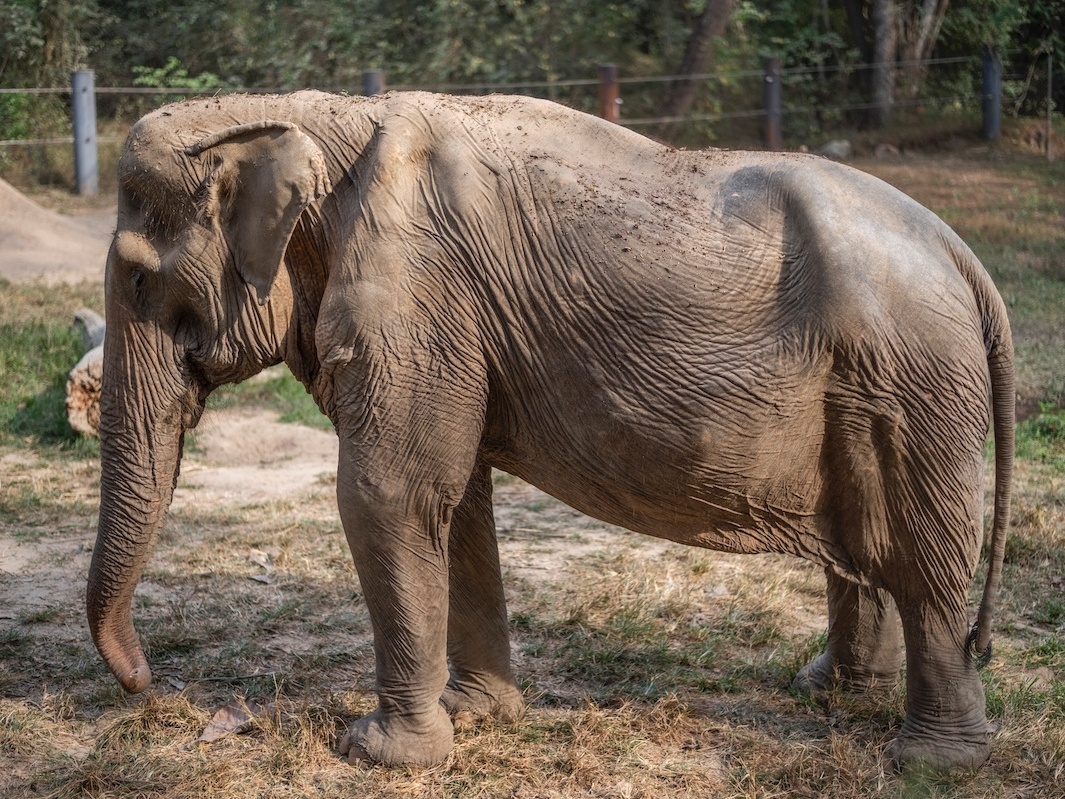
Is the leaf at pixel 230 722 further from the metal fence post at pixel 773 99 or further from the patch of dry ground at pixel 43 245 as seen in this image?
the metal fence post at pixel 773 99

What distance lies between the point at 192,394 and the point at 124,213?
0.59 meters

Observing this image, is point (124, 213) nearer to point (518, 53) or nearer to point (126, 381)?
point (126, 381)

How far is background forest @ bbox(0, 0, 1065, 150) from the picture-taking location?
18.2 m

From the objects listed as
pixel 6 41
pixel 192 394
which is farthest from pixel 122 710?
pixel 6 41

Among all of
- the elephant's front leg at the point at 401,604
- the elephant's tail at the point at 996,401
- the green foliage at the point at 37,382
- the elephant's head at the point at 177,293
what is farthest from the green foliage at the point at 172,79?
the elephant's tail at the point at 996,401

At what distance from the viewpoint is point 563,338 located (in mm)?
3686

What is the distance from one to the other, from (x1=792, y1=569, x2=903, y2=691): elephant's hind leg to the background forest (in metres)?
14.2

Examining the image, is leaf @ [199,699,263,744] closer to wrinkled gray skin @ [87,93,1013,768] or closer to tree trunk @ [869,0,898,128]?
wrinkled gray skin @ [87,93,1013,768]

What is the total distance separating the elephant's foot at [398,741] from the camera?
3.97 meters

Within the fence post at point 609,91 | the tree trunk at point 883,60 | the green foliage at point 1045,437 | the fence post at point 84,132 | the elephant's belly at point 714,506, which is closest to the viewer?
the elephant's belly at point 714,506

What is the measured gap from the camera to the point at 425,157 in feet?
12.2

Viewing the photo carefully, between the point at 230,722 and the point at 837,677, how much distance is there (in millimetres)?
2108

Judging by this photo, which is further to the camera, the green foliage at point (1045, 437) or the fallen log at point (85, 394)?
the fallen log at point (85, 394)

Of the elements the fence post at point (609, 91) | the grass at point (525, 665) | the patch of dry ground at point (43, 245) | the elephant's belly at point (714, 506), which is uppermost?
the fence post at point (609, 91)
